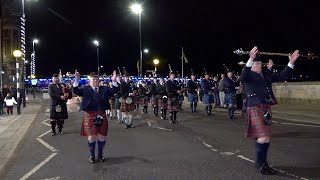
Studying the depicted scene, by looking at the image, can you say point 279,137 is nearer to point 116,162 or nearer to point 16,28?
point 116,162

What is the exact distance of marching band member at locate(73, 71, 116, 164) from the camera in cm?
808

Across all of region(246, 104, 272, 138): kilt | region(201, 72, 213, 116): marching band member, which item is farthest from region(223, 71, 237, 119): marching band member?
region(246, 104, 272, 138): kilt

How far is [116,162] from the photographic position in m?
8.09

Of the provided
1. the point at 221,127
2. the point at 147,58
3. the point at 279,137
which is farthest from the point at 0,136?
the point at 147,58

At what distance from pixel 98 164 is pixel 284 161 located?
3.47 m

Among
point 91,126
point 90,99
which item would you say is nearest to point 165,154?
point 91,126

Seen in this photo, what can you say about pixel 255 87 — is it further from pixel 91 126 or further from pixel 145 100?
pixel 145 100

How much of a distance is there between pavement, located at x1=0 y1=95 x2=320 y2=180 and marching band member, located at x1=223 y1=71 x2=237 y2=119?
3057 mm

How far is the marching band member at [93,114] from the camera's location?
26.5 feet

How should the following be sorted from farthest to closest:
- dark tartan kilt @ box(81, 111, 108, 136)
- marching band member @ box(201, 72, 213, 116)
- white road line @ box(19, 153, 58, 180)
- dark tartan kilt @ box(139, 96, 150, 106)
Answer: dark tartan kilt @ box(139, 96, 150, 106), marching band member @ box(201, 72, 213, 116), dark tartan kilt @ box(81, 111, 108, 136), white road line @ box(19, 153, 58, 180)

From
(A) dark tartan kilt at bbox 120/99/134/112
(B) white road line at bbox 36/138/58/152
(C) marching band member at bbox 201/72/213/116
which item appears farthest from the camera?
(C) marching band member at bbox 201/72/213/116

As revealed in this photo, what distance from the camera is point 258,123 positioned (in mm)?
6871

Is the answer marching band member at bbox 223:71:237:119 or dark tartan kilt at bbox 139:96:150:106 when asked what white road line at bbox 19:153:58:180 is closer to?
marching band member at bbox 223:71:237:119

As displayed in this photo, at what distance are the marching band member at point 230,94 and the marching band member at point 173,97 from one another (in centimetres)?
230
